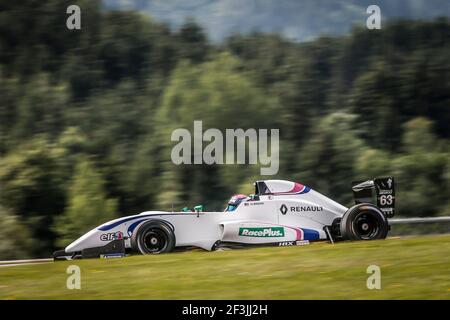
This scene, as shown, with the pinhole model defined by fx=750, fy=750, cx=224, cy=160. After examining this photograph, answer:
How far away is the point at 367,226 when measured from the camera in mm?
13188

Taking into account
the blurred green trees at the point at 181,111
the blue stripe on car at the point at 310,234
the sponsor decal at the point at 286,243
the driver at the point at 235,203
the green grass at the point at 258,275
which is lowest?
the green grass at the point at 258,275

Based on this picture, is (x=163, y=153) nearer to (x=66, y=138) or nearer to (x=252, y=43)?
(x=66, y=138)

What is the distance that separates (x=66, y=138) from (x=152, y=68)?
93.9 feet

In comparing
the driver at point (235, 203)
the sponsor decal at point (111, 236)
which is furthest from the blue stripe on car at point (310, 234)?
the sponsor decal at point (111, 236)

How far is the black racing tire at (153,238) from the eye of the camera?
1262cm

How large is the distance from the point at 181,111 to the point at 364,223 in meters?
46.0

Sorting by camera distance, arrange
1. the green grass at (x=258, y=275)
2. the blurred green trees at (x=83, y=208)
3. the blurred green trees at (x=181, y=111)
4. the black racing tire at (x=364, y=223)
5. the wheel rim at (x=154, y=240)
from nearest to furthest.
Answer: the green grass at (x=258, y=275) < the wheel rim at (x=154, y=240) < the black racing tire at (x=364, y=223) < the blurred green trees at (x=83, y=208) < the blurred green trees at (x=181, y=111)

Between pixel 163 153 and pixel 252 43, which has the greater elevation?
pixel 252 43

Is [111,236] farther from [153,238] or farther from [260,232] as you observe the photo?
[260,232]

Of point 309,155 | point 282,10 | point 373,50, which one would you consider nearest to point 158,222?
point 309,155

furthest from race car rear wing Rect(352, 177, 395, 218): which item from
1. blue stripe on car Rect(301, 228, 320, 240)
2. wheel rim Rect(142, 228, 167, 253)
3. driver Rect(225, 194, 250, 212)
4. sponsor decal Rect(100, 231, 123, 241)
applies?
sponsor decal Rect(100, 231, 123, 241)

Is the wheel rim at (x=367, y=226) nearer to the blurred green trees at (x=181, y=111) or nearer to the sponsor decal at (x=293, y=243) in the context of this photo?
the sponsor decal at (x=293, y=243)

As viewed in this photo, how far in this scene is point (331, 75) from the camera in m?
79.4

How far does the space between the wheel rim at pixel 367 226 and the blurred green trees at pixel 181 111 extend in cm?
2762
